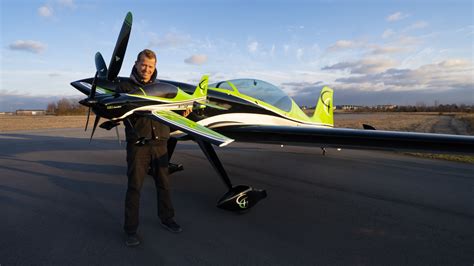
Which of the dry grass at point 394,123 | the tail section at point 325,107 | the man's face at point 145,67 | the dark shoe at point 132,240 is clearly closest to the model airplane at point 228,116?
the man's face at point 145,67

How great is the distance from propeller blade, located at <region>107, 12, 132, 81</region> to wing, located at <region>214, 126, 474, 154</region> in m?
2.58

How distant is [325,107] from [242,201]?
7042 mm

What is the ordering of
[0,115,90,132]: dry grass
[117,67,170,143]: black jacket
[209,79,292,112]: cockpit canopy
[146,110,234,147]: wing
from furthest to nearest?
[0,115,90,132]: dry grass < [209,79,292,112]: cockpit canopy < [117,67,170,143]: black jacket < [146,110,234,147]: wing

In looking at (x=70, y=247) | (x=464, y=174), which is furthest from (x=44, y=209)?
(x=464, y=174)

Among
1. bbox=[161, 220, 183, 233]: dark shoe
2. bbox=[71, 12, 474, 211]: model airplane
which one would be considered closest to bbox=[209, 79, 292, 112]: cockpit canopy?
bbox=[71, 12, 474, 211]: model airplane

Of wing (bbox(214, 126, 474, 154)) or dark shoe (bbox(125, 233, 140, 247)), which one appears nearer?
dark shoe (bbox(125, 233, 140, 247))

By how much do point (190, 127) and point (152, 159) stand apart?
536mm

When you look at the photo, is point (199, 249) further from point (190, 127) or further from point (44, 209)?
point (44, 209)

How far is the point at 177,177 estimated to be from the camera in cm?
562

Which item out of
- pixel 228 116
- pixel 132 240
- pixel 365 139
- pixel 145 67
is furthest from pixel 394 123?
pixel 132 240

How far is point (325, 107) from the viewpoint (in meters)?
9.73

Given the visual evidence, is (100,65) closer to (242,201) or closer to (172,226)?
(172,226)

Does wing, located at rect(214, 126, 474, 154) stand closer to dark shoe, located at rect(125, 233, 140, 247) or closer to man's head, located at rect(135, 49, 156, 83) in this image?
man's head, located at rect(135, 49, 156, 83)

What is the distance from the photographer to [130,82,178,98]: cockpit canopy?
307 centimetres
